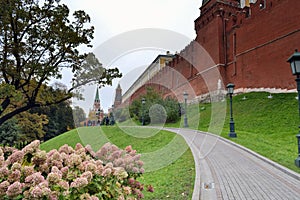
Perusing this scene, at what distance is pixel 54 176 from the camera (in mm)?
2281

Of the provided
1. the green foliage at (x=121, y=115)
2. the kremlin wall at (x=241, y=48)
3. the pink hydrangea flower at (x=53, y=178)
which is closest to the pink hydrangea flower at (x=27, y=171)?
the pink hydrangea flower at (x=53, y=178)

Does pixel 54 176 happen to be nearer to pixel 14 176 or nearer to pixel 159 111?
pixel 14 176

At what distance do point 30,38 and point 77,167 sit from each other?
39.2 ft

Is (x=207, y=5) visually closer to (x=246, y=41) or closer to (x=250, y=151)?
(x=246, y=41)

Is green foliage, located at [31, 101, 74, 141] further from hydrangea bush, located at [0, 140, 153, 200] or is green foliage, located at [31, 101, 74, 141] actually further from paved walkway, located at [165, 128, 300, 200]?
hydrangea bush, located at [0, 140, 153, 200]

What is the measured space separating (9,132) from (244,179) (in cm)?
3050

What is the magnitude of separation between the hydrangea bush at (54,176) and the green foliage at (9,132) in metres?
29.5

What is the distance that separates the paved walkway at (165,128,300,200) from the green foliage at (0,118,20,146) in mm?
27421

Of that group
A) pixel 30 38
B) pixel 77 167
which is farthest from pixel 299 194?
pixel 30 38

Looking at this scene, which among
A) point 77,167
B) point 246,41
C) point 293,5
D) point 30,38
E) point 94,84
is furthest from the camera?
point 246,41

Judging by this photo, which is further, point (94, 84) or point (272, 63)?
point (272, 63)

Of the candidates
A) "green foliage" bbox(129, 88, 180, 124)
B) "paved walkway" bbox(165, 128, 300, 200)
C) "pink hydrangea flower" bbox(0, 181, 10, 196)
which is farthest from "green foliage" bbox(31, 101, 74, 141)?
"pink hydrangea flower" bbox(0, 181, 10, 196)

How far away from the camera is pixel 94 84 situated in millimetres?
13969

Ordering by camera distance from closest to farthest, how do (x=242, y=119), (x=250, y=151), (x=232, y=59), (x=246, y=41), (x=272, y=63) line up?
(x=250, y=151), (x=242, y=119), (x=272, y=63), (x=246, y=41), (x=232, y=59)
